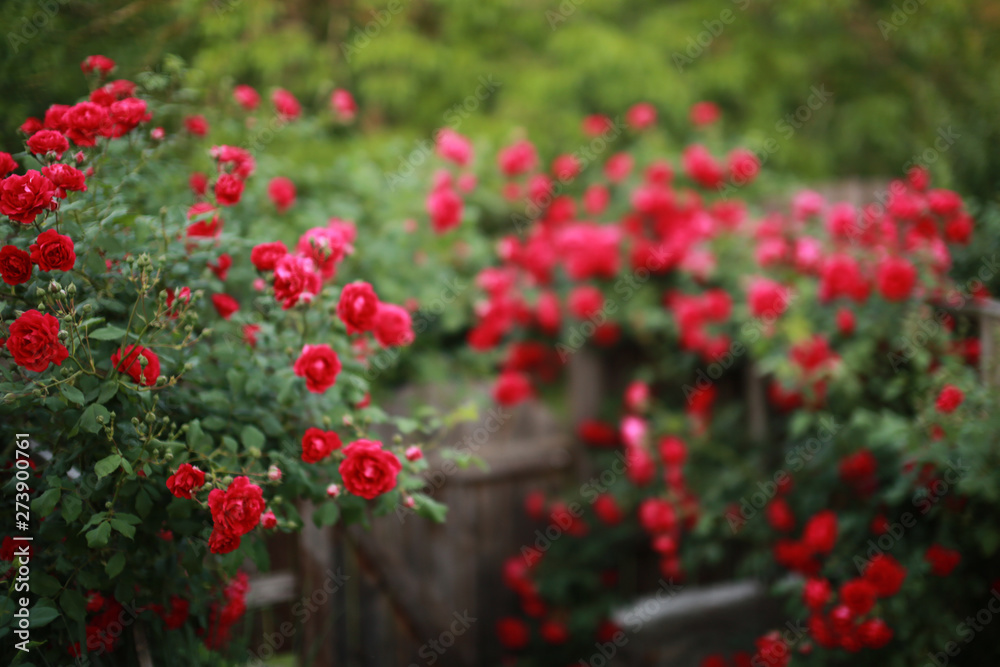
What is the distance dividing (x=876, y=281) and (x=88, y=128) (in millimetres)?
2471

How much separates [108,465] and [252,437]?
274mm

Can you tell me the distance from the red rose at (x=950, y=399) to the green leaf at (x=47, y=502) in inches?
84.5

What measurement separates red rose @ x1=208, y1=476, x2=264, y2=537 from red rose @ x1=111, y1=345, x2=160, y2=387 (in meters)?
0.25

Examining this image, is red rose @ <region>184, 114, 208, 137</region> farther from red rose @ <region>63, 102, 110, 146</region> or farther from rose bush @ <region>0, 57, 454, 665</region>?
red rose @ <region>63, 102, 110, 146</region>

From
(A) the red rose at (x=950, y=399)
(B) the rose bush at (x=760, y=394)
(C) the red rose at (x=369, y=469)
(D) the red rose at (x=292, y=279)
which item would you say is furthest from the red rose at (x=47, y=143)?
(A) the red rose at (x=950, y=399)

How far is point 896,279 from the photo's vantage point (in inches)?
96.7

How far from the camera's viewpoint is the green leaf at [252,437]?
58.6 inches

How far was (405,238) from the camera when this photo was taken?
2857mm

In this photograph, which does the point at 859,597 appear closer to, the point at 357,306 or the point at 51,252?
the point at 357,306

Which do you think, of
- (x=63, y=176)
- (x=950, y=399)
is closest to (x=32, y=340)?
(x=63, y=176)

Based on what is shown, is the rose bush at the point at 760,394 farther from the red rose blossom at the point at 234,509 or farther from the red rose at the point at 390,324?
the red rose blossom at the point at 234,509

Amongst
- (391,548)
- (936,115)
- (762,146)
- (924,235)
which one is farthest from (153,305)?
(762,146)

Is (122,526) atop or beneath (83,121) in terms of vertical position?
beneath

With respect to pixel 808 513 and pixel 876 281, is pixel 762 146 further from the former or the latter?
pixel 808 513
